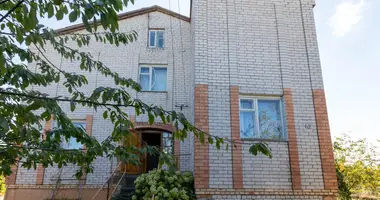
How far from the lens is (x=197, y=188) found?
5555 mm

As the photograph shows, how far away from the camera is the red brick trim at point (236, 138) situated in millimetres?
5637

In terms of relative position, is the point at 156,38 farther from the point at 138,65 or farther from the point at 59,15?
the point at 59,15

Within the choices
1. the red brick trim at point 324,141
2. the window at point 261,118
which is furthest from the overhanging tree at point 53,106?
the red brick trim at point 324,141

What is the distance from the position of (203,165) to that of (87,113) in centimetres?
692

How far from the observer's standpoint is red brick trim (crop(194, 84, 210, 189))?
560 centimetres

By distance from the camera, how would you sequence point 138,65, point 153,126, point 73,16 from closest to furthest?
point 73,16 < point 153,126 < point 138,65

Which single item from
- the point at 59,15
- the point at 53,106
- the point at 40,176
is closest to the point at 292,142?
the point at 53,106

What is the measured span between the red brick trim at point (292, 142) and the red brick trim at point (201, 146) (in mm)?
1721

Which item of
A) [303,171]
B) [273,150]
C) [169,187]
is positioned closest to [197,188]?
[169,187]

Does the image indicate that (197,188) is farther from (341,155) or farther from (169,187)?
(341,155)

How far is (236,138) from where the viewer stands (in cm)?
591

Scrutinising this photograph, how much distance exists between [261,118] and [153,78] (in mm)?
6683

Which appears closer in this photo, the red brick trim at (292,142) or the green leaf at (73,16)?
the green leaf at (73,16)

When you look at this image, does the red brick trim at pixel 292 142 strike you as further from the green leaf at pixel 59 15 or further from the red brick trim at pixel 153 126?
the red brick trim at pixel 153 126
